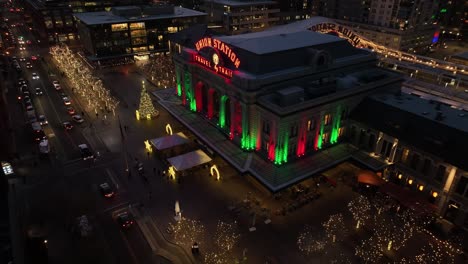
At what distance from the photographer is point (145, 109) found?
300ft

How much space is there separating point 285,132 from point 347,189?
16750mm

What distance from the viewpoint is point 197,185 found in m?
65.6

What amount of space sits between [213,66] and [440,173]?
48.1 metres

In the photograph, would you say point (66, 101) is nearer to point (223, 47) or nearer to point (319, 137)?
point (223, 47)

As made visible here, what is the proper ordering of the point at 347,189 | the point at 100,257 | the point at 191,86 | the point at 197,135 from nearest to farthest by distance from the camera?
the point at 100,257 < the point at 347,189 < the point at 197,135 < the point at 191,86

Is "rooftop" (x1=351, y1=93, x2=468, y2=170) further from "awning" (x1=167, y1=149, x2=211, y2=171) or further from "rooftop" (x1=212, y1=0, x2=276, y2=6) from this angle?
"rooftop" (x1=212, y1=0, x2=276, y2=6)

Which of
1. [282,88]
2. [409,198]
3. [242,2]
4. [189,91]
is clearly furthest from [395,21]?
[409,198]

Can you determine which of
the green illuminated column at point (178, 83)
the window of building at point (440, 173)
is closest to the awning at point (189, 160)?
the green illuminated column at point (178, 83)

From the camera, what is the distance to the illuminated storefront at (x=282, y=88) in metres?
62.2

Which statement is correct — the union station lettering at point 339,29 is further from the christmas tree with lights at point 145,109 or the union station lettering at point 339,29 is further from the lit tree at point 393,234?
the lit tree at point 393,234

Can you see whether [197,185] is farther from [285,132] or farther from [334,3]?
[334,3]

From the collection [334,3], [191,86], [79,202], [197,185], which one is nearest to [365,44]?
[334,3]

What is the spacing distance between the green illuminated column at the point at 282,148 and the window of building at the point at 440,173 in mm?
26054

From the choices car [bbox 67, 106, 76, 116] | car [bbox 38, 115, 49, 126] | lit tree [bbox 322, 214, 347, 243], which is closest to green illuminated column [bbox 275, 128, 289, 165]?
lit tree [bbox 322, 214, 347, 243]
